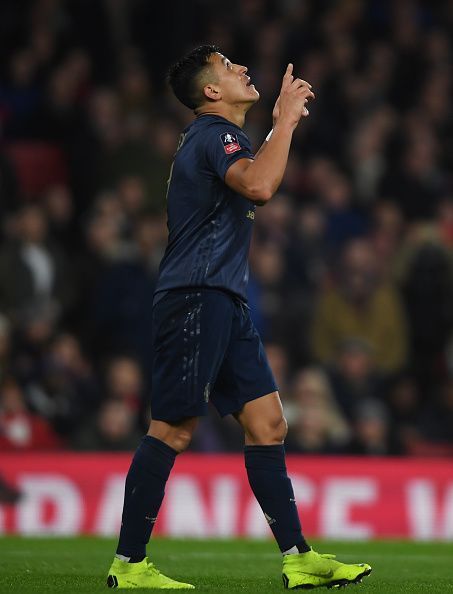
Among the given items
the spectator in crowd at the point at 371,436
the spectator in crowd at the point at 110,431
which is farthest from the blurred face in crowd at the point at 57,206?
the spectator in crowd at the point at 371,436

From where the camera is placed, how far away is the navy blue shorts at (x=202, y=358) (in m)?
5.75

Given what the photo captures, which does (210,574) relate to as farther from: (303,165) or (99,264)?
(303,165)

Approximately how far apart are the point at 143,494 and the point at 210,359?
1.97ft

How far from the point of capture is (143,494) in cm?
579

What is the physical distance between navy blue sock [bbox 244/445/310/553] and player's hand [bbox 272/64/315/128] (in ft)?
4.28

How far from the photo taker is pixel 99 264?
458 inches

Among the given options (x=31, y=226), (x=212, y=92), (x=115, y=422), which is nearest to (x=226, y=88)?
(x=212, y=92)

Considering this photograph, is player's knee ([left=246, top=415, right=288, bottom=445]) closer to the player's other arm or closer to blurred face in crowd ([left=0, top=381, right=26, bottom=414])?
the player's other arm

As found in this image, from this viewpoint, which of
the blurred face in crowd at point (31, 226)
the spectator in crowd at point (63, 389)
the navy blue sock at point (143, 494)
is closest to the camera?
the navy blue sock at point (143, 494)

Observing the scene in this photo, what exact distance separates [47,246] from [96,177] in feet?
4.60

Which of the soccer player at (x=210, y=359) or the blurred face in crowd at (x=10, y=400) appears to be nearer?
the soccer player at (x=210, y=359)

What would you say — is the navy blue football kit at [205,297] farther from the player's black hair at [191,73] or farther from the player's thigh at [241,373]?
the player's black hair at [191,73]

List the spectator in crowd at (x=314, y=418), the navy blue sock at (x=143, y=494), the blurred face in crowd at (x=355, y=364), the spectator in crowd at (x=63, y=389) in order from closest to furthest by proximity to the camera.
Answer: the navy blue sock at (x=143, y=494) < the spectator in crowd at (x=314, y=418) < the spectator in crowd at (x=63, y=389) < the blurred face in crowd at (x=355, y=364)

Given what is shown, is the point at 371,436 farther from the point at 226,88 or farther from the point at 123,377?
the point at 226,88
